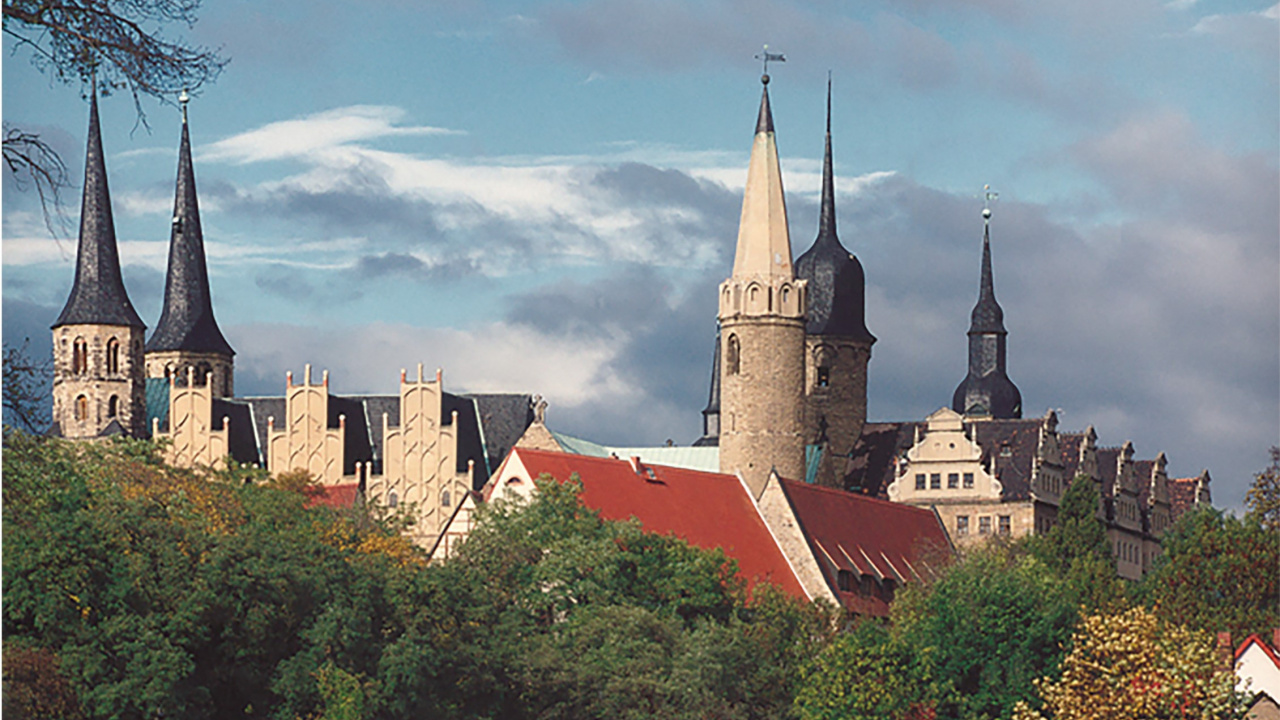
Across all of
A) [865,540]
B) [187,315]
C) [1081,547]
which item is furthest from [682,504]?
[187,315]

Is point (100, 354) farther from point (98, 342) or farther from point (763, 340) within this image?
point (763, 340)

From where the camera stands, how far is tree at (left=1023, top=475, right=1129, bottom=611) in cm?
7100

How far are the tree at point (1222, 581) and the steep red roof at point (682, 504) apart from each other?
1232 centimetres

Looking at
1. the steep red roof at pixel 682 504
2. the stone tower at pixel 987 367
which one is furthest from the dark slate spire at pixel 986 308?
the steep red roof at pixel 682 504

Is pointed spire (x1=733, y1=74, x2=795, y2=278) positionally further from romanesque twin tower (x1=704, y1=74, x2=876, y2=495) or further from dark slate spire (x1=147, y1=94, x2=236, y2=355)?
dark slate spire (x1=147, y1=94, x2=236, y2=355)

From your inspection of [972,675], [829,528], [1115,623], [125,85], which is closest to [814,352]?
[829,528]

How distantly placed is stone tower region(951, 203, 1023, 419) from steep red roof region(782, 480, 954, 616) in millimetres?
23209

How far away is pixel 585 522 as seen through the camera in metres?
62.2

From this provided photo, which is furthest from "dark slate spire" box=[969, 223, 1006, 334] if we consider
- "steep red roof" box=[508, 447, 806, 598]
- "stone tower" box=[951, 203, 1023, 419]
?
"steep red roof" box=[508, 447, 806, 598]

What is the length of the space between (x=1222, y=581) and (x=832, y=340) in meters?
38.6

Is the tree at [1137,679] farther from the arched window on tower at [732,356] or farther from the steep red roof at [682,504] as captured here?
the arched window on tower at [732,356]

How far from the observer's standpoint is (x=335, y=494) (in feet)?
326

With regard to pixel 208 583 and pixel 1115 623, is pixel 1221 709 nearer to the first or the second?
pixel 1115 623

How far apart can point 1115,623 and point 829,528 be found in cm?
3266
